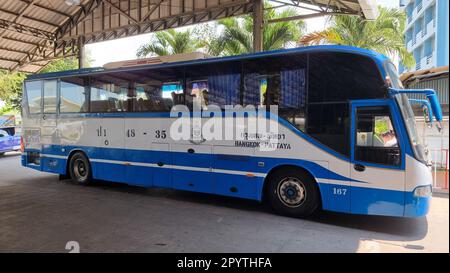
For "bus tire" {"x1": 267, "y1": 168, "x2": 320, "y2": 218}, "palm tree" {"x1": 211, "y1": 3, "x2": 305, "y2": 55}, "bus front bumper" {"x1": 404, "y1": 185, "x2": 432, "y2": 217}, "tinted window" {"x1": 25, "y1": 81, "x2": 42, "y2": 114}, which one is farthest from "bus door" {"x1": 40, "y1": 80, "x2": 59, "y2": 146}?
"bus front bumper" {"x1": 404, "y1": 185, "x2": 432, "y2": 217}

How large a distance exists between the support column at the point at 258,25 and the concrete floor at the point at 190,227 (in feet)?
21.1

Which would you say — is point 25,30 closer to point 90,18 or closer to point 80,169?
point 90,18

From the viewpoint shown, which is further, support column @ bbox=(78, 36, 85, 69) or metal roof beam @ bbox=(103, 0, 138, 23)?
support column @ bbox=(78, 36, 85, 69)

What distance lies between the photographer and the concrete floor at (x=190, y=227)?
16.3ft

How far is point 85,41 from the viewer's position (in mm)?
19688

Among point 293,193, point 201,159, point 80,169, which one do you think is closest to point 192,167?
point 201,159

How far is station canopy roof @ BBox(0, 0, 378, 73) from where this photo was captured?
13.8 metres

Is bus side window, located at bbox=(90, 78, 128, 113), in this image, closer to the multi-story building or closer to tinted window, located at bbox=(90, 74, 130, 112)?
tinted window, located at bbox=(90, 74, 130, 112)

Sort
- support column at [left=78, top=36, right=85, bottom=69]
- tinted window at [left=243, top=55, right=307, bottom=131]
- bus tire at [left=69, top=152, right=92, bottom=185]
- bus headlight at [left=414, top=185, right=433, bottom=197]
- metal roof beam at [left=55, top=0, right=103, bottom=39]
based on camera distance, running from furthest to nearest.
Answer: support column at [left=78, top=36, right=85, bottom=69] → metal roof beam at [left=55, top=0, right=103, bottom=39] → bus tire at [left=69, top=152, right=92, bottom=185] → tinted window at [left=243, top=55, right=307, bottom=131] → bus headlight at [left=414, top=185, right=433, bottom=197]

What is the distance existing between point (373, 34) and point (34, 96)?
495 inches

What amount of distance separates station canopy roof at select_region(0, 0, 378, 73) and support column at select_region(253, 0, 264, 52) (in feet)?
1.78

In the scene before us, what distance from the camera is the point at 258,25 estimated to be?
40.8ft

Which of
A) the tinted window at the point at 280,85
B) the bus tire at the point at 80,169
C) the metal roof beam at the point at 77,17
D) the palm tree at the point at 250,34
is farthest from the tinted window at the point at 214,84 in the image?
the metal roof beam at the point at 77,17

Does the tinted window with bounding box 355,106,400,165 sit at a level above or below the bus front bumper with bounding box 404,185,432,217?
above
